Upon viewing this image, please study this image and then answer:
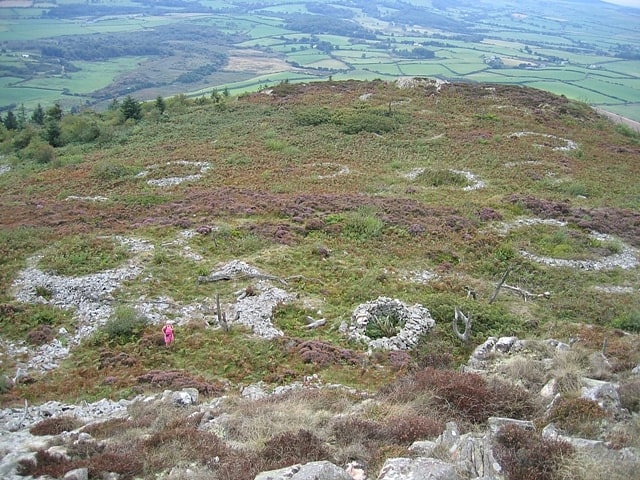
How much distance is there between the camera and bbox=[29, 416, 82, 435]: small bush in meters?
12.2

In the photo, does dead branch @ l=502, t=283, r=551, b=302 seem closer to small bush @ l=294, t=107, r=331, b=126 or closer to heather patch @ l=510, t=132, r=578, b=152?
heather patch @ l=510, t=132, r=578, b=152

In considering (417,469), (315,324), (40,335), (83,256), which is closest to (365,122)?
(83,256)

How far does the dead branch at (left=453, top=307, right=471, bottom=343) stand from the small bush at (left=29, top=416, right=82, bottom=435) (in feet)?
42.6

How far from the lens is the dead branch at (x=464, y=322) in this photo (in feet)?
59.4

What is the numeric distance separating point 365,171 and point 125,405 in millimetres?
30144

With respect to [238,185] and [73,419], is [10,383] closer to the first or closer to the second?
[73,419]

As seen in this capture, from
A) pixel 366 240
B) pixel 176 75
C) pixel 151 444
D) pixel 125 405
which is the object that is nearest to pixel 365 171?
pixel 366 240

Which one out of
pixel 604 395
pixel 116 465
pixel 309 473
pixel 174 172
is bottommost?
pixel 174 172

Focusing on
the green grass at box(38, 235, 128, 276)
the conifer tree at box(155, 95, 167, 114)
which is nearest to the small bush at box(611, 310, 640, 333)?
the green grass at box(38, 235, 128, 276)

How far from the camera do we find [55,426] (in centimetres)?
1235

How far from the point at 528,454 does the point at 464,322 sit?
418 inches

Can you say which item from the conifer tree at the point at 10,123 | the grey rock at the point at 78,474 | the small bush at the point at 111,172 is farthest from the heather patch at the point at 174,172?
the conifer tree at the point at 10,123

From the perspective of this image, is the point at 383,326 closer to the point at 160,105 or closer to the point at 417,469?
the point at 417,469

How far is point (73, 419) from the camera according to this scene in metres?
13.0
